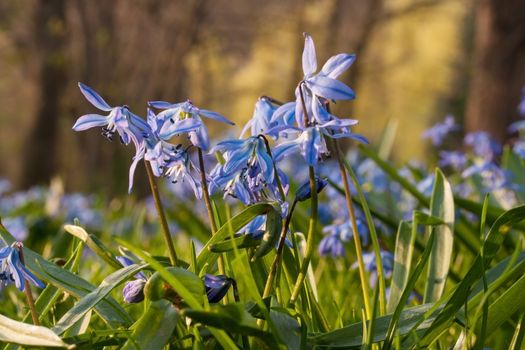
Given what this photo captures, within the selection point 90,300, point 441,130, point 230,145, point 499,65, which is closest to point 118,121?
point 230,145

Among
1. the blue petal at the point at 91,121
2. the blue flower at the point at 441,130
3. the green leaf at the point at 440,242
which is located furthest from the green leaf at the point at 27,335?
the blue flower at the point at 441,130

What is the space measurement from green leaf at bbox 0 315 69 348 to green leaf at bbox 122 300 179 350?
0.10 m

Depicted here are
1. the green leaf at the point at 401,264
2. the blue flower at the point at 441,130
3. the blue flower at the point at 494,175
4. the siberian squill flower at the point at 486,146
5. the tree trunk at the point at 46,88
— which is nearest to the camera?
the green leaf at the point at 401,264

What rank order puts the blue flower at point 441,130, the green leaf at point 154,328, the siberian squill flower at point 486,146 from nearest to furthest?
the green leaf at point 154,328 < the siberian squill flower at point 486,146 < the blue flower at point 441,130

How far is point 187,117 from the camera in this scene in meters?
1.14

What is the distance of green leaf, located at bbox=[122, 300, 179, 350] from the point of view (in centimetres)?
105

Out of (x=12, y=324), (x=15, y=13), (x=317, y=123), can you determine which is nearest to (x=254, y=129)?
(x=317, y=123)

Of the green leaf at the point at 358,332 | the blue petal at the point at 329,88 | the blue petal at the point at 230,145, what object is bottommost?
the green leaf at the point at 358,332

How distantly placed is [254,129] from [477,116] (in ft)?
16.6

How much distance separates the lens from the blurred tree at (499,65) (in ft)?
17.8

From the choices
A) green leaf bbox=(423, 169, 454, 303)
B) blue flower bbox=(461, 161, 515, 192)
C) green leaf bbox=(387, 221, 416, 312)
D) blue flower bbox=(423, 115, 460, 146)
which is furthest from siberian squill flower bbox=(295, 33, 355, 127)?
blue flower bbox=(423, 115, 460, 146)

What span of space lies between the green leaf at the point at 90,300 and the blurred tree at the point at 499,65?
4.82 metres

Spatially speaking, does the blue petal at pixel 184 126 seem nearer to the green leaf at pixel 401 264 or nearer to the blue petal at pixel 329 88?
the blue petal at pixel 329 88

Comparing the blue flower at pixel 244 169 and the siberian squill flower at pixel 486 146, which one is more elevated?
the blue flower at pixel 244 169
